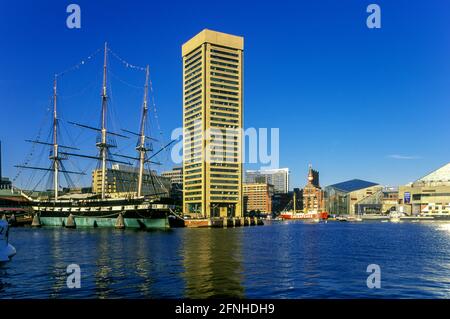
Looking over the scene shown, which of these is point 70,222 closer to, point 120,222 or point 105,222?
point 105,222

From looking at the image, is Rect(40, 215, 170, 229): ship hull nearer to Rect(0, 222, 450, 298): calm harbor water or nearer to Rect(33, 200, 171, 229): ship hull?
Rect(33, 200, 171, 229): ship hull

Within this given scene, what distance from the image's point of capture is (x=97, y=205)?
449 feet

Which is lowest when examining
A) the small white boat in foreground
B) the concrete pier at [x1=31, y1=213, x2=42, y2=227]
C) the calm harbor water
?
the concrete pier at [x1=31, y1=213, x2=42, y2=227]

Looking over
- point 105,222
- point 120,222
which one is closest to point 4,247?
point 120,222

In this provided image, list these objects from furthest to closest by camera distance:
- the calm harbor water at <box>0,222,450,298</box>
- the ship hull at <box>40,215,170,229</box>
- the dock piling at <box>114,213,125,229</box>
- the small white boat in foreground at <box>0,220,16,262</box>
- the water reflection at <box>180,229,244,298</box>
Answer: the ship hull at <box>40,215,170,229</box>, the dock piling at <box>114,213,125,229</box>, the small white boat in foreground at <box>0,220,16,262</box>, the calm harbor water at <box>0,222,450,298</box>, the water reflection at <box>180,229,244,298</box>

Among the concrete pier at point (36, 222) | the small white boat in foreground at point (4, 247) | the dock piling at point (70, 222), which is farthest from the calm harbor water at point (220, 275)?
the concrete pier at point (36, 222)

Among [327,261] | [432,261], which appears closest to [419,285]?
[327,261]

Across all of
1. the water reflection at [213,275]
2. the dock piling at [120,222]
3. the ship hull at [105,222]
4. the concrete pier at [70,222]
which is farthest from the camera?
the concrete pier at [70,222]

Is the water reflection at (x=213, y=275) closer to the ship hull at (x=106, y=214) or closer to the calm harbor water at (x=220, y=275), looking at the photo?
the calm harbor water at (x=220, y=275)

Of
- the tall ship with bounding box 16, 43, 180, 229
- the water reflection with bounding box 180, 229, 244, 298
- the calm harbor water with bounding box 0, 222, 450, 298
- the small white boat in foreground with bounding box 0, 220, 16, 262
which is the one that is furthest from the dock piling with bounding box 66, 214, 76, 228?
the water reflection with bounding box 180, 229, 244, 298
